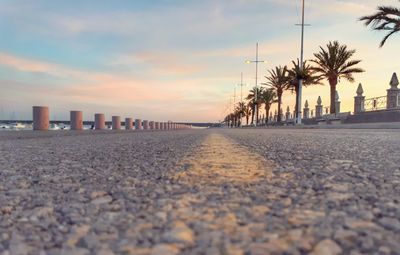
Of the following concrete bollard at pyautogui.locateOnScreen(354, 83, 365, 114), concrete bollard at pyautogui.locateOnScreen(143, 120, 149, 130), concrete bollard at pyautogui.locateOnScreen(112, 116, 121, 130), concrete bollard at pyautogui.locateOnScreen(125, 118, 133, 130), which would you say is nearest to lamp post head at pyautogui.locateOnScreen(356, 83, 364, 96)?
concrete bollard at pyautogui.locateOnScreen(354, 83, 365, 114)

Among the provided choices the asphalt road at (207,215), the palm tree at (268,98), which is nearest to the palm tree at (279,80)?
the palm tree at (268,98)

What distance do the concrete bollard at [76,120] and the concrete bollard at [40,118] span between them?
4.39 m

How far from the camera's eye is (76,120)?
2717cm

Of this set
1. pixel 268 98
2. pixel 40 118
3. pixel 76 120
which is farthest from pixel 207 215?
pixel 268 98

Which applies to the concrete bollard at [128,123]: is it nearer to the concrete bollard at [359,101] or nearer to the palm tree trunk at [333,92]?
the palm tree trunk at [333,92]

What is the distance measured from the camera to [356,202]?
1.54 m

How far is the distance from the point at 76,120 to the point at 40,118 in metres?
4.93

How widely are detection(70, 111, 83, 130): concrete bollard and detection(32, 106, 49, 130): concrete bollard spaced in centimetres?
439

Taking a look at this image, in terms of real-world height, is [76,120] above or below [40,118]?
below

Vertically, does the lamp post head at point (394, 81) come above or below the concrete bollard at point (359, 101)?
above

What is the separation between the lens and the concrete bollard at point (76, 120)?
27.1m

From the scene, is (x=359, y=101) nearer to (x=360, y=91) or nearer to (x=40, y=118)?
(x=360, y=91)

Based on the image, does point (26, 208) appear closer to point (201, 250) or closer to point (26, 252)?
point (26, 252)

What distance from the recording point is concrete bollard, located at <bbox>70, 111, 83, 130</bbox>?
2709 centimetres
